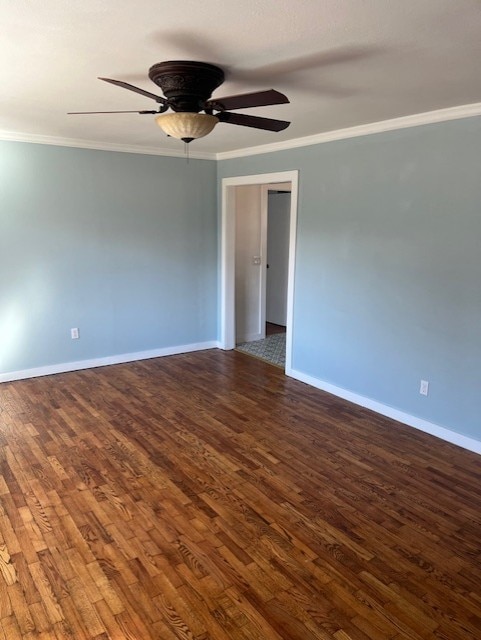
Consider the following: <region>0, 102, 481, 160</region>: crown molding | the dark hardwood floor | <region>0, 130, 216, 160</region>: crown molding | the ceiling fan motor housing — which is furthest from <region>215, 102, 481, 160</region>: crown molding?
the dark hardwood floor

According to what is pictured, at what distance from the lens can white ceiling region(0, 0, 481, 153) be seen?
166 cm

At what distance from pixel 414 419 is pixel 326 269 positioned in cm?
150

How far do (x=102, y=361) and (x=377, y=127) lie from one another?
354cm

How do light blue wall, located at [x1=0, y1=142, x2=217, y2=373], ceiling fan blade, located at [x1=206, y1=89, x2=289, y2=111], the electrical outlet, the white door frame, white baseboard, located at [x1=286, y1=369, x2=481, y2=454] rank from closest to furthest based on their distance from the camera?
ceiling fan blade, located at [x1=206, y1=89, x2=289, y2=111]
white baseboard, located at [x1=286, y1=369, x2=481, y2=454]
the electrical outlet
light blue wall, located at [x1=0, y1=142, x2=217, y2=373]
the white door frame

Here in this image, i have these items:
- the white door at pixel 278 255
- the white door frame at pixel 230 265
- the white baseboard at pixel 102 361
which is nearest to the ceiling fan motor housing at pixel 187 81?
the white door frame at pixel 230 265

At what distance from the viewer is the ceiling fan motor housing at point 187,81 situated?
2.17m

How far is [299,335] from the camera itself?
458cm

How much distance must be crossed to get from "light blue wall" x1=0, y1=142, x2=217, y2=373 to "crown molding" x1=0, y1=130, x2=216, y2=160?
0.05 meters

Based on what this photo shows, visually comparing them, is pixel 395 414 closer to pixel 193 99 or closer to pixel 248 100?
pixel 248 100

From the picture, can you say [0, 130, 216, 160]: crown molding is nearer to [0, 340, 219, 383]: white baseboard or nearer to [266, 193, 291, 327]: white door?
[266, 193, 291, 327]: white door

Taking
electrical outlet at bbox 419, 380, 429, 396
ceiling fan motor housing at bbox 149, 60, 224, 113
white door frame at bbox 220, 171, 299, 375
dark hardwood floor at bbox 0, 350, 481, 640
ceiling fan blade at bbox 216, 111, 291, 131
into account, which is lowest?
dark hardwood floor at bbox 0, 350, 481, 640

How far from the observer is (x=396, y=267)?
11.7 ft

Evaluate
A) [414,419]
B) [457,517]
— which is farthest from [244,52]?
[414,419]

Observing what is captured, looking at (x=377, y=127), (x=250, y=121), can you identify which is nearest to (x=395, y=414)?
(x=377, y=127)
